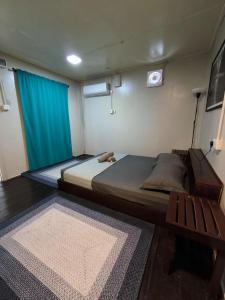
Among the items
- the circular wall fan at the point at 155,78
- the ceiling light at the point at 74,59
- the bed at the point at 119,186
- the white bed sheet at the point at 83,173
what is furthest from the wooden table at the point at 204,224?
the ceiling light at the point at 74,59

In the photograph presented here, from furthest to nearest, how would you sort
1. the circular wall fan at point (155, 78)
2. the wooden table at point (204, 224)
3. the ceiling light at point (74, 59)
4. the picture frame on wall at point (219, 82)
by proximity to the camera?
the circular wall fan at point (155, 78) → the ceiling light at point (74, 59) → the picture frame on wall at point (219, 82) → the wooden table at point (204, 224)

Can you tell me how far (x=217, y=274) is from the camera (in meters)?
0.95

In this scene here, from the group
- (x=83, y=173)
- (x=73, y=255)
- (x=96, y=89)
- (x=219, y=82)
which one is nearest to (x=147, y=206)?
(x=73, y=255)

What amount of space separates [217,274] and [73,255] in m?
1.22

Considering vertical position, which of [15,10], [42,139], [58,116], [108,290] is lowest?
[108,290]

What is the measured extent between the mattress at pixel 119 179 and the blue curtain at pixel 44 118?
154 centimetres

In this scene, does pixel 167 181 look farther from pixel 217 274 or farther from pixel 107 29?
pixel 107 29

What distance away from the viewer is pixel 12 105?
9.61ft

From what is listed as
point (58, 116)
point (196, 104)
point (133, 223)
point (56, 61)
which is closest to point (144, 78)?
point (196, 104)

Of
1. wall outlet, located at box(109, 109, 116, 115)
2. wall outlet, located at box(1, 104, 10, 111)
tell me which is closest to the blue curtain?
wall outlet, located at box(1, 104, 10, 111)

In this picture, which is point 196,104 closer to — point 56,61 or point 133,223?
point 133,223

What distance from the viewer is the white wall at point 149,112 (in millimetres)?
3025

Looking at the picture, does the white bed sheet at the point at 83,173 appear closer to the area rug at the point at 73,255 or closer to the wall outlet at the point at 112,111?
the area rug at the point at 73,255

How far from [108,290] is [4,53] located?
159 inches
